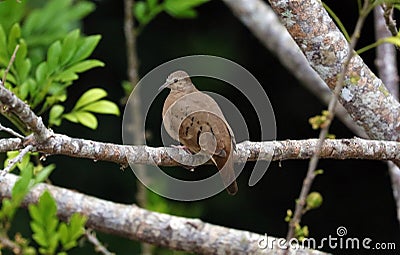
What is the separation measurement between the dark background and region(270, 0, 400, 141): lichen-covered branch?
5.21 ft

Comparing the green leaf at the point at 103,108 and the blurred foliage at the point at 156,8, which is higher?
the blurred foliage at the point at 156,8

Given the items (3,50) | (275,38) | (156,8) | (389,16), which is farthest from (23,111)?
(275,38)

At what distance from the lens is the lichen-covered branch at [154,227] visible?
195cm

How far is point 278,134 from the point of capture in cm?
330

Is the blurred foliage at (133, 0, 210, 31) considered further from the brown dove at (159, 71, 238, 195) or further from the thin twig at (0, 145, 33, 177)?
the thin twig at (0, 145, 33, 177)

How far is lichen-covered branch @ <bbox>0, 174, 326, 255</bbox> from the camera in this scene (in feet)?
6.40

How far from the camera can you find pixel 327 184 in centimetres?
351

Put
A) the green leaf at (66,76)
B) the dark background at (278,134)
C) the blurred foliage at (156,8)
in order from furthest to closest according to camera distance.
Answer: the dark background at (278,134) < the blurred foliage at (156,8) < the green leaf at (66,76)

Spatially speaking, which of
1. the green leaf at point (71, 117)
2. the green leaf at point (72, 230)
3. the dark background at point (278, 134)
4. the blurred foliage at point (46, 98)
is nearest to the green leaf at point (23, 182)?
the blurred foliage at point (46, 98)

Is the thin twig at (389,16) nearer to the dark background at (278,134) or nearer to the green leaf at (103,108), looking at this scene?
the green leaf at (103,108)

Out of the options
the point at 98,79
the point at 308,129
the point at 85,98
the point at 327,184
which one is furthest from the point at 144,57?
the point at 85,98

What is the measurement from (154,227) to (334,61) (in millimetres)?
672

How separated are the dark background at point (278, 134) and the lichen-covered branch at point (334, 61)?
159 centimetres

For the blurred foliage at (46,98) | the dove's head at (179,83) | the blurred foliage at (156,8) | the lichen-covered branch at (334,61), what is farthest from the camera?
the blurred foliage at (156,8)
